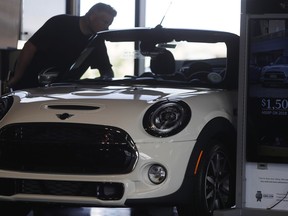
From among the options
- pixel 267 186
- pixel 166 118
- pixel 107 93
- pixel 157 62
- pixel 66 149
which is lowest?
pixel 267 186

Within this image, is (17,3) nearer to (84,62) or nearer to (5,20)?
(5,20)

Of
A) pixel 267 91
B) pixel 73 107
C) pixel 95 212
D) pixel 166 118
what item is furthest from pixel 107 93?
pixel 95 212

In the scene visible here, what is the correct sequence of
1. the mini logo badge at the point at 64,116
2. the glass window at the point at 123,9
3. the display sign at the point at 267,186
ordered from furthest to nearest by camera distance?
the glass window at the point at 123,9, the display sign at the point at 267,186, the mini logo badge at the point at 64,116

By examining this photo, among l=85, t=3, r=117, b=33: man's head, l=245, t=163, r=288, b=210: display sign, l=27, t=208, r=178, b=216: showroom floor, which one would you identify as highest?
l=85, t=3, r=117, b=33: man's head

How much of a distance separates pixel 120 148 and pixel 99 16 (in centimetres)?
272

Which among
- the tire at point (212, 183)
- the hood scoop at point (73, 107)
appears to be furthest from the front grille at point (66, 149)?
the tire at point (212, 183)

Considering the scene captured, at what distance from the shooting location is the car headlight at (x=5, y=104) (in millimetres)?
5039

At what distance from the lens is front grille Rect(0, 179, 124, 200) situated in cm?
461

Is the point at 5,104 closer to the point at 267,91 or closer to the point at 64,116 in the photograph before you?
the point at 64,116

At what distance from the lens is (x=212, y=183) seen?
16.5ft

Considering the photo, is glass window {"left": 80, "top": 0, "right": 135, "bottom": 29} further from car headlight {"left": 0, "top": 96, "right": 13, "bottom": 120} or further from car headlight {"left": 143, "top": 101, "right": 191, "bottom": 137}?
car headlight {"left": 143, "top": 101, "right": 191, "bottom": 137}

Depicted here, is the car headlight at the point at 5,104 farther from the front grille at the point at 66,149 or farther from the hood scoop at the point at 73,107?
the hood scoop at the point at 73,107

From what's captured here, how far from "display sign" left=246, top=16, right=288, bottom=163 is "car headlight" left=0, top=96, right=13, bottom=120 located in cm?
161

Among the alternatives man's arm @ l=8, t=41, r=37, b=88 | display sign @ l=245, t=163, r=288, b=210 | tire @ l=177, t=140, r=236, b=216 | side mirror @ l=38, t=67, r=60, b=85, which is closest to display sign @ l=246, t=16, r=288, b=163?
display sign @ l=245, t=163, r=288, b=210
